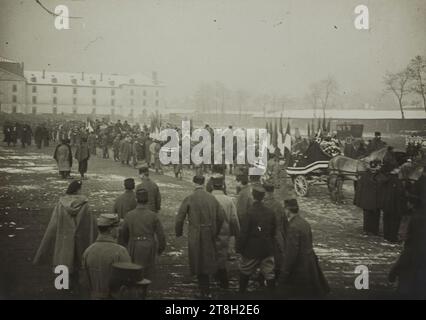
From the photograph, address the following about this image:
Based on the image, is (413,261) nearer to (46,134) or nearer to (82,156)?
(82,156)

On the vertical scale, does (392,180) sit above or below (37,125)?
below

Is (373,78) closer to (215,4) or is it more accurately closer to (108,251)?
(215,4)

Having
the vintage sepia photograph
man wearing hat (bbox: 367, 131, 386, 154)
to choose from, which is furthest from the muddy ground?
man wearing hat (bbox: 367, 131, 386, 154)

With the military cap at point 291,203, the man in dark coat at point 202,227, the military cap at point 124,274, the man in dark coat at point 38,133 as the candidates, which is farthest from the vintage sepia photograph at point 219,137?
the military cap at point 124,274

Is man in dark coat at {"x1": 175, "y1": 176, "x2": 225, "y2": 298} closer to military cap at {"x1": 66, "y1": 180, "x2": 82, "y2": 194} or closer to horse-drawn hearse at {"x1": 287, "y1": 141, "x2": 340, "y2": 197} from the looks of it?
military cap at {"x1": 66, "y1": 180, "x2": 82, "y2": 194}

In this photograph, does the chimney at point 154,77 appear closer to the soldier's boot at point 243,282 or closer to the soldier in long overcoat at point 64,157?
the soldier in long overcoat at point 64,157
